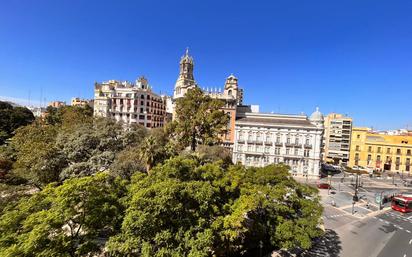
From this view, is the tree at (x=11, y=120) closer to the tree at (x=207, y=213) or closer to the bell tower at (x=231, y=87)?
the bell tower at (x=231, y=87)

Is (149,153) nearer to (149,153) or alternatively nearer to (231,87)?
(149,153)

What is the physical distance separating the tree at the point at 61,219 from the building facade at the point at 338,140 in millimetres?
93518

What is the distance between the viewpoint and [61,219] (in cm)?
1238

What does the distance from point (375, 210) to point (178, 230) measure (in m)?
40.8

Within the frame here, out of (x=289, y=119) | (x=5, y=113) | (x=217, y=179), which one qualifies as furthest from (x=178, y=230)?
(x=5, y=113)

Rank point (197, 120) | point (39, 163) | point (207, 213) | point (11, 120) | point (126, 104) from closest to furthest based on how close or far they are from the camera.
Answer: point (207, 213) → point (39, 163) → point (197, 120) → point (11, 120) → point (126, 104)

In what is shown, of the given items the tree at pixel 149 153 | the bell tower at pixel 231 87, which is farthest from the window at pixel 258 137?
the tree at pixel 149 153

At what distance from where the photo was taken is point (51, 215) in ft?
39.1

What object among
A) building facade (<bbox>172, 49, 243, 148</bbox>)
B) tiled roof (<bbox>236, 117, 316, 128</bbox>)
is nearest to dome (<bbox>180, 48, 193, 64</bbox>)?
building facade (<bbox>172, 49, 243, 148</bbox>)

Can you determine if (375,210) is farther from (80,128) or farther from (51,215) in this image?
(80,128)

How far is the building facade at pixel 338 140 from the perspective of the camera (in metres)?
88.3

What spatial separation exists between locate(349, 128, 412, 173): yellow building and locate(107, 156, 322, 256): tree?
68.6m

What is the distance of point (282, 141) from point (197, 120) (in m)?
30.4

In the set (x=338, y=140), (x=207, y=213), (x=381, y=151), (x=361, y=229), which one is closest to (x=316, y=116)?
(x=361, y=229)
